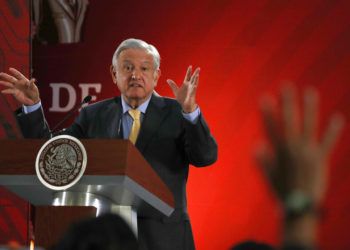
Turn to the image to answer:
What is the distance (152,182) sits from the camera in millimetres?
2748

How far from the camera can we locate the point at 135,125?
10.9ft

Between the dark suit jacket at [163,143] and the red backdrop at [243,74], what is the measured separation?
155cm

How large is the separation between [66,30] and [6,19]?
1.81 feet

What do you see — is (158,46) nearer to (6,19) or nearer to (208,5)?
(208,5)

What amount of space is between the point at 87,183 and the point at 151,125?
31.7 inches

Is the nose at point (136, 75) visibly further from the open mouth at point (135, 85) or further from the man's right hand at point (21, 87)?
the man's right hand at point (21, 87)

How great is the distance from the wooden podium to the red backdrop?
7.09ft

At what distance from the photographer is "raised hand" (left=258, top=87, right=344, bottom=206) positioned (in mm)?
1130

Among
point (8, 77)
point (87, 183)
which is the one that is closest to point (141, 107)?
point (8, 77)

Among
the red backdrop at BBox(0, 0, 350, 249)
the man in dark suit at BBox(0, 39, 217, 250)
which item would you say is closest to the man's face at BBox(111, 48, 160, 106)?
the man in dark suit at BBox(0, 39, 217, 250)

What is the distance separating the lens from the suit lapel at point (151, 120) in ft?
10.7

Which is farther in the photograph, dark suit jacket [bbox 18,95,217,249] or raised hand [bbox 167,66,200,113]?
dark suit jacket [bbox 18,95,217,249]

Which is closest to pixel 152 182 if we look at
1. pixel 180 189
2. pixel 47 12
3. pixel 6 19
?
pixel 180 189

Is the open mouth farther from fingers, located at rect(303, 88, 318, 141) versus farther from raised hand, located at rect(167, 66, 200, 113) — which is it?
fingers, located at rect(303, 88, 318, 141)
